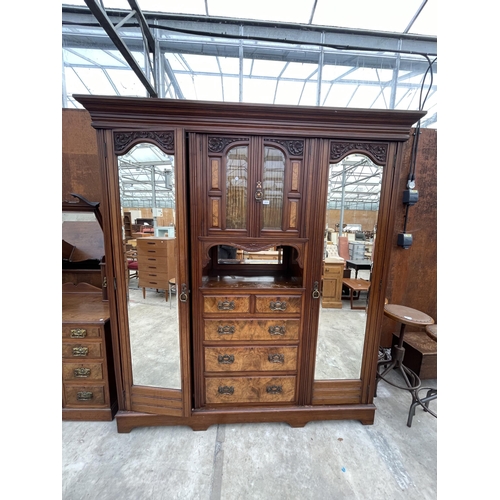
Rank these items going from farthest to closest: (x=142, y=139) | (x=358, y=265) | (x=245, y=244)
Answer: (x=358, y=265), (x=245, y=244), (x=142, y=139)

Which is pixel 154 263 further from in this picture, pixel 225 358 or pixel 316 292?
pixel 316 292

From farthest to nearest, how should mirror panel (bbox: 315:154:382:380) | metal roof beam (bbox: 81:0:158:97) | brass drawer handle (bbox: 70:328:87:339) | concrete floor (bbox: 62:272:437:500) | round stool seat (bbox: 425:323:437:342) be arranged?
round stool seat (bbox: 425:323:437:342) → brass drawer handle (bbox: 70:328:87:339) → mirror panel (bbox: 315:154:382:380) → metal roof beam (bbox: 81:0:158:97) → concrete floor (bbox: 62:272:437:500)

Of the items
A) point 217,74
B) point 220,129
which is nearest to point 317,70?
point 217,74

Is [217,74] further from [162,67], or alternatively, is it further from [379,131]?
[379,131]

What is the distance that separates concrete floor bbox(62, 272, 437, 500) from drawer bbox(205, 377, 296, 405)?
0.25m

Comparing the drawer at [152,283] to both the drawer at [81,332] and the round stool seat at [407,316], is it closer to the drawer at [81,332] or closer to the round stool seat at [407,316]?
the drawer at [81,332]

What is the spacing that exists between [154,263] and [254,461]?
160cm

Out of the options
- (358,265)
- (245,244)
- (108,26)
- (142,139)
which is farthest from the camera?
(358,265)

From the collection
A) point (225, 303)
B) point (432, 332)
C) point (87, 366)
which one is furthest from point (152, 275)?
point (432, 332)

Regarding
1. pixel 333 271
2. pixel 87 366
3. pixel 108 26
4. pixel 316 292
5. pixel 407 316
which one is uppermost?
pixel 108 26

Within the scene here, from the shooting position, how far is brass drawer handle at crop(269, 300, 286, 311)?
1.60 metres

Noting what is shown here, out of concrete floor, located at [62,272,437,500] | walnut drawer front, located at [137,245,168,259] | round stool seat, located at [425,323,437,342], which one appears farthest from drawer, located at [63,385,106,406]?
round stool seat, located at [425,323,437,342]

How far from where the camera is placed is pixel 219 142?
1.45 metres

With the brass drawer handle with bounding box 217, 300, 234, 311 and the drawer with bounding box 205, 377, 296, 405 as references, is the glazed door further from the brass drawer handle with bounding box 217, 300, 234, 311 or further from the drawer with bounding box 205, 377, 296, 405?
the drawer with bounding box 205, 377, 296, 405
